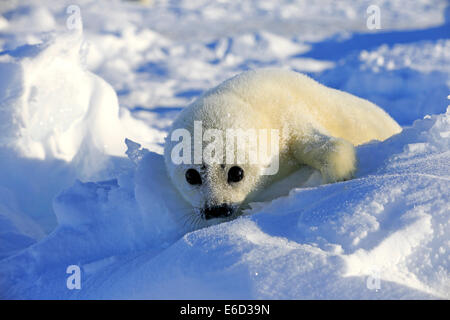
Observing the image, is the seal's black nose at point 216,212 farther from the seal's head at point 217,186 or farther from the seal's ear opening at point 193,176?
the seal's ear opening at point 193,176

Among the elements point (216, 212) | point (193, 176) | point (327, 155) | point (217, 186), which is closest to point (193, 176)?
point (193, 176)

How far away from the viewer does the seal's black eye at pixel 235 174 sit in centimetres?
272

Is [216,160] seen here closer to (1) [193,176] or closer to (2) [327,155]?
(1) [193,176]

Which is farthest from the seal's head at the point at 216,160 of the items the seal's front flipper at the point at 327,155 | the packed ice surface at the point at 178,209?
the seal's front flipper at the point at 327,155

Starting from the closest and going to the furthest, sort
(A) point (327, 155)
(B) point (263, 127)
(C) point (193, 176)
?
(A) point (327, 155), (C) point (193, 176), (B) point (263, 127)

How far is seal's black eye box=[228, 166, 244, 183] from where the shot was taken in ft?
8.91

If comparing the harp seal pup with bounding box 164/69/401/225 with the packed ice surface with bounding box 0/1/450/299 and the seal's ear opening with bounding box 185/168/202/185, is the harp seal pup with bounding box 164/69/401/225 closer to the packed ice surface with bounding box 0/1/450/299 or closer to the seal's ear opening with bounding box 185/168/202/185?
the seal's ear opening with bounding box 185/168/202/185

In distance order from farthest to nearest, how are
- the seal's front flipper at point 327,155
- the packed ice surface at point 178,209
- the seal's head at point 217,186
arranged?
the seal's head at point 217,186
the seal's front flipper at point 327,155
the packed ice surface at point 178,209

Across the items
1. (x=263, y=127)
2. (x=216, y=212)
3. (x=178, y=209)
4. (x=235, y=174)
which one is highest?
(x=263, y=127)

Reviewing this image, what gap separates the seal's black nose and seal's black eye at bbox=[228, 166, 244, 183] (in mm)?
171

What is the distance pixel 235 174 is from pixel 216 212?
25 cm

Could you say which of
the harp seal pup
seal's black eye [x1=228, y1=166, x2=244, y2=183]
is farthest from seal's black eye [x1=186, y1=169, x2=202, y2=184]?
seal's black eye [x1=228, y1=166, x2=244, y2=183]

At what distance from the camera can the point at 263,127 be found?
2885 mm
